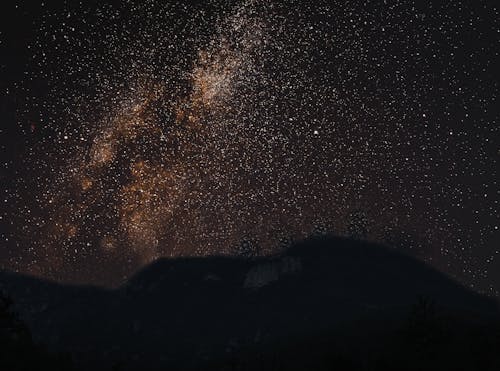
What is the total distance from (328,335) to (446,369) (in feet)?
512

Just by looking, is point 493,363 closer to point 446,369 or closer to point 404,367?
point 446,369

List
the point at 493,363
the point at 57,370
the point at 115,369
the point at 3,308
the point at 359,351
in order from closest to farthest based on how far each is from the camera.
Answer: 1. the point at 115,369
2. the point at 3,308
3. the point at 493,363
4. the point at 57,370
5. the point at 359,351

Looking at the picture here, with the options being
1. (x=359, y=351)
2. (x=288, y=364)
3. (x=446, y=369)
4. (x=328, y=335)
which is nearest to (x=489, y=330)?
(x=359, y=351)

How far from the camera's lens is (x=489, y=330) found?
107 metres

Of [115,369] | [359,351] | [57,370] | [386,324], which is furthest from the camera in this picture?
[386,324]

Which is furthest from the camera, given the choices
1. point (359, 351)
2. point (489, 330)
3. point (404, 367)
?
point (359, 351)

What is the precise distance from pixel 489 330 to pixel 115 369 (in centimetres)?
9964

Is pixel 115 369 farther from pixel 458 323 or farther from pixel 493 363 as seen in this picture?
pixel 458 323

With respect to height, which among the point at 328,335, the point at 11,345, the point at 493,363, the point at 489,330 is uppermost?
the point at 11,345

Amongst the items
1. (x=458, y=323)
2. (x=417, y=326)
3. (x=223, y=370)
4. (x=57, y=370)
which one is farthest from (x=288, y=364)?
(x=417, y=326)

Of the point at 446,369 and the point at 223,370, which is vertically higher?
the point at 446,369

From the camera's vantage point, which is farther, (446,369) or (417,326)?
(446,369)

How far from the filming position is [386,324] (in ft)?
596

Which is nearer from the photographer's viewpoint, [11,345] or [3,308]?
[3,308]
